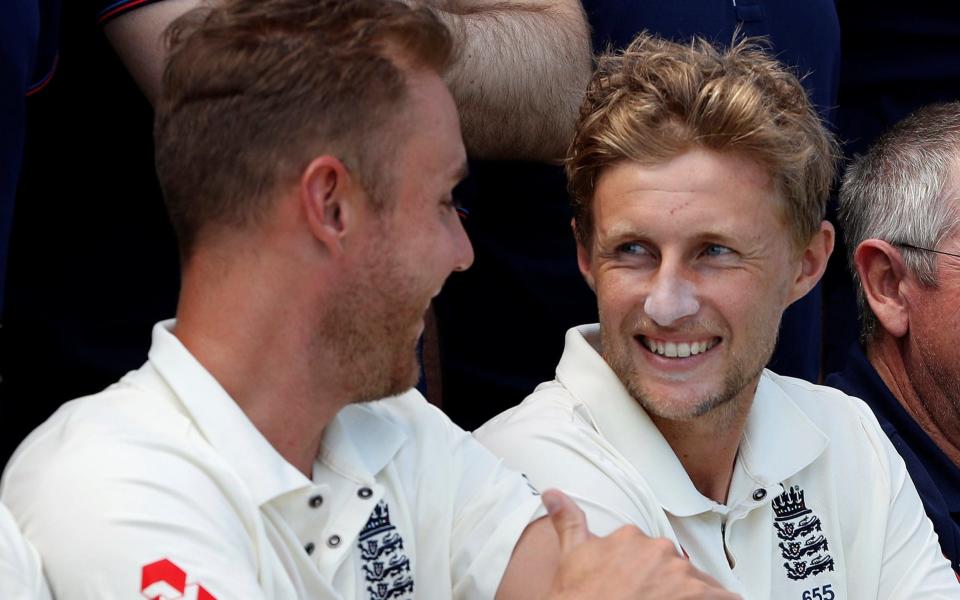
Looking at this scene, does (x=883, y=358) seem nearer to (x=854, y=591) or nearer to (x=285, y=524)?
(x=854, y=591)

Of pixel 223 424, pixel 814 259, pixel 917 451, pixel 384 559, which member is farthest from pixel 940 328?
pixel 223 424

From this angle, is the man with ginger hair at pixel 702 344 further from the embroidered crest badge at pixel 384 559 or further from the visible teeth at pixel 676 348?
the embroidered crest badge at pixel 384 559

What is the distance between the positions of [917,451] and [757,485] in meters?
0.72

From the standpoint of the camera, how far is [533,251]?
3.21m

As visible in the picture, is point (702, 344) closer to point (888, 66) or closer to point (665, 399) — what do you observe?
point (665, 399)

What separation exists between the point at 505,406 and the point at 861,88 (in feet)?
4.62

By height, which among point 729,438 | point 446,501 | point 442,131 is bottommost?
point 729,438

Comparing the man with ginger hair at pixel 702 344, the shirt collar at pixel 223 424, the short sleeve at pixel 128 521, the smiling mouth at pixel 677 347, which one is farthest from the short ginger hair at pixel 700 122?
the short sleeve at pixel 128 521

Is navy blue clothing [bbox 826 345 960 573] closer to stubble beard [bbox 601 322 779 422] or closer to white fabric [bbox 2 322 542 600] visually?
stubble beard [bbox 601 322 779 422]

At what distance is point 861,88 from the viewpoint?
3971 mm

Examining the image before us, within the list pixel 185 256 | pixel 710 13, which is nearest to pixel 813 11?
pixel 710 13

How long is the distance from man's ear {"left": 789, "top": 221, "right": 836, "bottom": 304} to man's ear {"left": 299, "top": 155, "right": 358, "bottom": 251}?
1046mm

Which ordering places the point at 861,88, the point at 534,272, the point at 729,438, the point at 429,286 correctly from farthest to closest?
1. the point at 861,88
2. the point at 534,272
3. the point at 729,438
4. the point at 429,286

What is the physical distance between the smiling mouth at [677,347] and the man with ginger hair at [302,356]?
514mm
